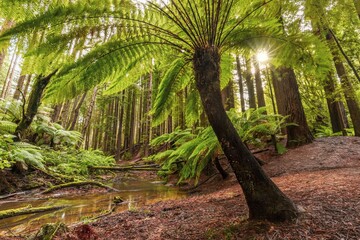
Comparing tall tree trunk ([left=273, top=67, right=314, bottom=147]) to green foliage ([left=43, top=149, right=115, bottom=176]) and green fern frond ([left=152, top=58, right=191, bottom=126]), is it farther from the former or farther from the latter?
green foliage ([left=43, top=149, right=115, bottom=176])

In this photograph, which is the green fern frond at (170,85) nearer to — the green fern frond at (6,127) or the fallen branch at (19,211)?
the fallen branch at (19,211)

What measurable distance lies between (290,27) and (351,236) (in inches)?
105

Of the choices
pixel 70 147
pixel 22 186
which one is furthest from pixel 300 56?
pixel 70 147

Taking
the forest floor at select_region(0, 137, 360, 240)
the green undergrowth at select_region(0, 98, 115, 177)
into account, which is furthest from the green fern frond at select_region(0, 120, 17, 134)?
the forest floor at select_region(0, 137, 360, 240)

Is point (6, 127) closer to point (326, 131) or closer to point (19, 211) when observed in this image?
point (19, 211)

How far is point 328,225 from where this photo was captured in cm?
155

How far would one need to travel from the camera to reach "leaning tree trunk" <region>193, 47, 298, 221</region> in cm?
174

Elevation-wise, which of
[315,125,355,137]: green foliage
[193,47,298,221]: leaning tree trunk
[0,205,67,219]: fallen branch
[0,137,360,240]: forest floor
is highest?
[315,125,355,137]: green foliage

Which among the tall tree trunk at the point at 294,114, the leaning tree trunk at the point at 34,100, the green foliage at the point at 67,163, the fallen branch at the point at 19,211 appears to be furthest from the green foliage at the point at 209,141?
the leaning tree trunk at the point at 34,100

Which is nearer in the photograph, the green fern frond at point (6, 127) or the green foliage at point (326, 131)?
the green fern frond at point (6, 127)

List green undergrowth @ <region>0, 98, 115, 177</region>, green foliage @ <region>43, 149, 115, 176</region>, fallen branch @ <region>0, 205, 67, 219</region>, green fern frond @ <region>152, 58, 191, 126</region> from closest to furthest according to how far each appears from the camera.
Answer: green fern frond @ <region>152, 58, 191, 126</region>, fallen branch @ <region>0, 205, 67, 219</region>, green undergrowth @ <region>0, 98, 115, 177</region>, green foliage @ <region>43, 149, 115, 176</region>

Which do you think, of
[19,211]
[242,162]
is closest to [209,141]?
[242,162]

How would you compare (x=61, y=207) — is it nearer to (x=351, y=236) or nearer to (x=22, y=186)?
(x=22, y=186)

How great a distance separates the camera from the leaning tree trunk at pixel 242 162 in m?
1.74
